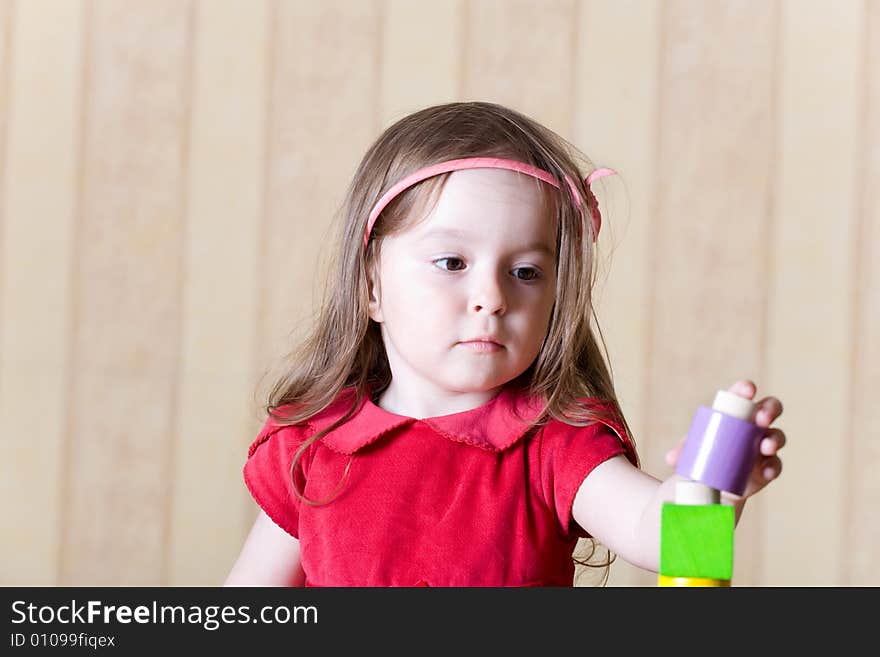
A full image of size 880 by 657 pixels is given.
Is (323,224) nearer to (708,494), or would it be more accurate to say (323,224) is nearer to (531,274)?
(531,274)

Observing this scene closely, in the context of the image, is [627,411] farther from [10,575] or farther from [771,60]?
[10,575]

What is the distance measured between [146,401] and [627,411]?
67cm

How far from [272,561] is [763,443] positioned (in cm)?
58

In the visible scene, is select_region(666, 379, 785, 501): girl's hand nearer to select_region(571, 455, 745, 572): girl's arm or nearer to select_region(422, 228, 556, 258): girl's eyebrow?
select_region(571, 455, 745, 572): girl's arm

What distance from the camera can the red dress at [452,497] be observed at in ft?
3.10

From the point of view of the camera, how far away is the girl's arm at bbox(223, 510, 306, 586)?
1.11 metres

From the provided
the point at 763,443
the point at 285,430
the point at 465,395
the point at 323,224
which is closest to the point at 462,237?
the point at 465,395

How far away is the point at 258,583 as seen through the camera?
1112 mm

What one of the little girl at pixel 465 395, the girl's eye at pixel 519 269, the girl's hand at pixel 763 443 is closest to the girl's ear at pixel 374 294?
the little girl at pixel 465 395

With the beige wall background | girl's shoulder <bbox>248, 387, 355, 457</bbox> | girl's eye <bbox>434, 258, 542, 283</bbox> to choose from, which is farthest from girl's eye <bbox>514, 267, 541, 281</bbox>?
the beige wall background

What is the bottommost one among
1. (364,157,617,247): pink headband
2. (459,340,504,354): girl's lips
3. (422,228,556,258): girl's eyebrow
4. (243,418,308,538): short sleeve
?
(243,418,308,538): short sleeve

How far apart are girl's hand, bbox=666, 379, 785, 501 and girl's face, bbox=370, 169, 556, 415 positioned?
29 centimetres

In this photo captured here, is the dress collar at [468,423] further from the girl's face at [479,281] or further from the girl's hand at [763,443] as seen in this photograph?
the girl's hand at [763,443]

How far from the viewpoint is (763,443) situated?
0.65m
